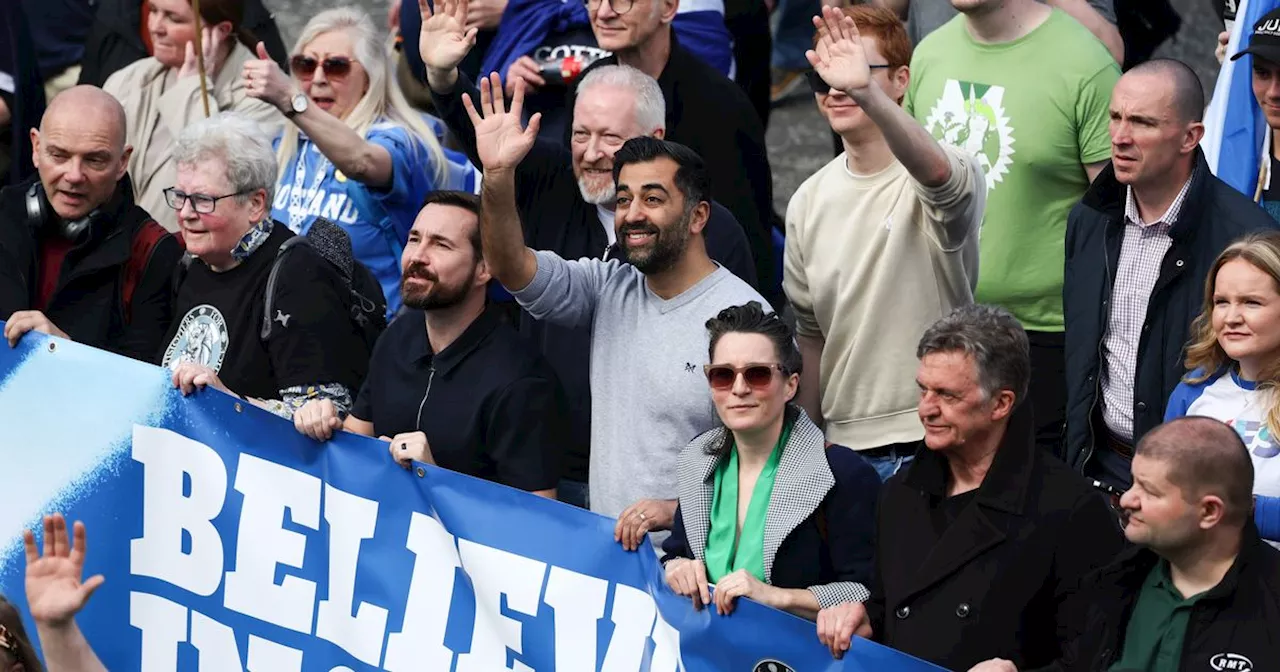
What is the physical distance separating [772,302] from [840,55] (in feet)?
6.41

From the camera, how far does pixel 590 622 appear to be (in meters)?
5.87

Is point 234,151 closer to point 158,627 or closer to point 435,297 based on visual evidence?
point 435,297

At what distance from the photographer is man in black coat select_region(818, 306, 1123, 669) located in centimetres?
519

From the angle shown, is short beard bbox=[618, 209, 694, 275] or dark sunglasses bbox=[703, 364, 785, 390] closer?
dark sunglasses bbox=[703, 364, 785, 390]

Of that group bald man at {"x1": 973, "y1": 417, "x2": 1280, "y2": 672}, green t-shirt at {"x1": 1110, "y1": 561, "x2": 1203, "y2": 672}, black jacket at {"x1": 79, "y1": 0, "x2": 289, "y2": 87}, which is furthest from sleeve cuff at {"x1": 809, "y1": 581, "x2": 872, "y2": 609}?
black jacket at {"x1": 79, "y1": 0, "x2": 289, "y2": 87}

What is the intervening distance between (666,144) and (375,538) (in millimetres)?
1466

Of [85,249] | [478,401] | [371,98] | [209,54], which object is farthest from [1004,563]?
[209,54]

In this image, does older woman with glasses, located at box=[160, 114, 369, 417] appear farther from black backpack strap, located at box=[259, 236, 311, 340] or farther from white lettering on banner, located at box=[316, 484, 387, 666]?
white lettering on banner, located at box=[316, 484, 387, 666]

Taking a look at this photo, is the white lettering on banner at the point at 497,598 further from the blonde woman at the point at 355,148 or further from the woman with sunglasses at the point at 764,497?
the blonde woman at the point at 355,148

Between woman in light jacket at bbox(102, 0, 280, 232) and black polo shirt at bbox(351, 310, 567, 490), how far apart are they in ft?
8.45

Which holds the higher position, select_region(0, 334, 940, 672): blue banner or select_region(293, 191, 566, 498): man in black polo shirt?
select_region(293, 191, 566, 498): man in black polo shirt

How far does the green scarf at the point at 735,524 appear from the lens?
5637 millimetres

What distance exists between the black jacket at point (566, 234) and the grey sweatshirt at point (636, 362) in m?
0.35

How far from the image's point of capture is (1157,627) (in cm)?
494
